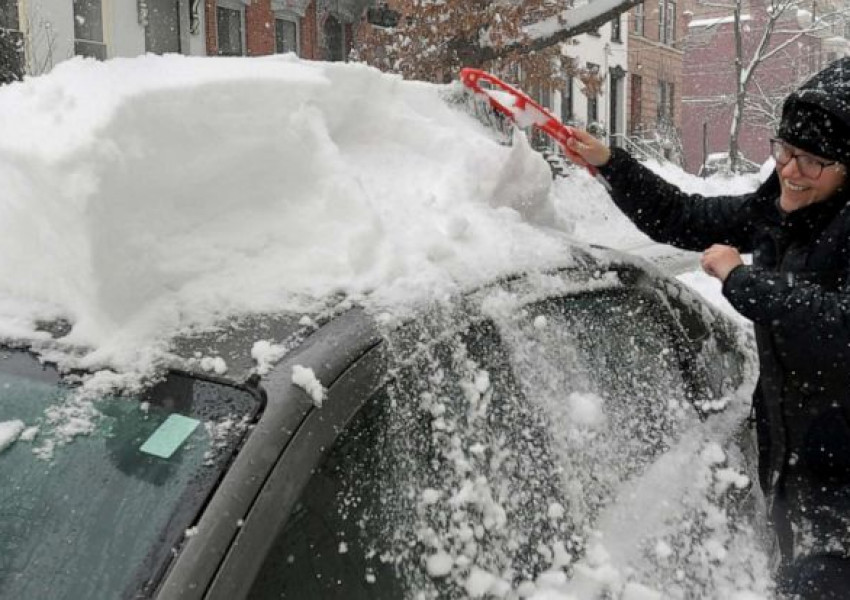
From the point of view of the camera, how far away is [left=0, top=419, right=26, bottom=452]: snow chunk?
1.43 m

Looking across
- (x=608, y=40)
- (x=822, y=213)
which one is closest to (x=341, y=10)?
(x=608, y=40)

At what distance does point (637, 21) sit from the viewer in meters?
29.8

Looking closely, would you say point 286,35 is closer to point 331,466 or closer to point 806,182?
point 806,182

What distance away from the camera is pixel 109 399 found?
4.73 ft

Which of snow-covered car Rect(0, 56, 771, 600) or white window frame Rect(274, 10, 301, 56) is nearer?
snow-covered car Rect(0, 56, 771, 600)

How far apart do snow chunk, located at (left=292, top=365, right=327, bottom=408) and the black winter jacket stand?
3.63 ft

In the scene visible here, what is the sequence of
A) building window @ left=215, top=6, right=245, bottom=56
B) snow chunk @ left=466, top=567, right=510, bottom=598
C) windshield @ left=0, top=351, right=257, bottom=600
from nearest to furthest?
windshield @ left=0, top=351, right=257, bottom=600, snow chunk @ left=466, top=567, right=510, bottom=598, building window @ left=215, top=6, right=245, bottom=56

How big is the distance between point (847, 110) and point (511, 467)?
3.86 feet

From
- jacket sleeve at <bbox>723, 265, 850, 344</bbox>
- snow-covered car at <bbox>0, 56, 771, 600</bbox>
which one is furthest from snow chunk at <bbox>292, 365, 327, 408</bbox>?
jacket sleeve at <bbox>723, 265, 850, 344</bbox>

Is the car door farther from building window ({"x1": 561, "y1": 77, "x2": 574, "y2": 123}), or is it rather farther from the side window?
building window ({"x1": 561, "y1": 77, "x2": 574, "y2": 123})

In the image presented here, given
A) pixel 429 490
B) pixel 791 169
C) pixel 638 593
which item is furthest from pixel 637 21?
pixel 429 490

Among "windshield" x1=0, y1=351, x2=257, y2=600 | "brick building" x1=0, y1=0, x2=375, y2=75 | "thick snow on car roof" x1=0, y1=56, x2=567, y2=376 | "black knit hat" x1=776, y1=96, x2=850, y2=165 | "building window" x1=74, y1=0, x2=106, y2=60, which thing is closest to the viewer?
"windshield" x1=0, y1=351, x2=257, y2=600

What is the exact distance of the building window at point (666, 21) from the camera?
3106 centimetres

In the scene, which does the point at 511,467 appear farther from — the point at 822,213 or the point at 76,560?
the point at 822,213
